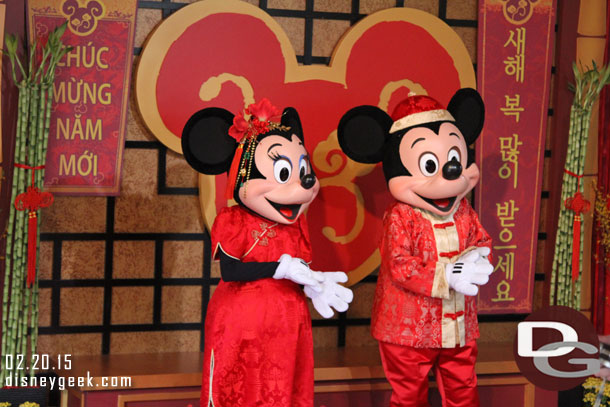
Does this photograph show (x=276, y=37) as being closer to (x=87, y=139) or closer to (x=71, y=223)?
(x=87, y=139)

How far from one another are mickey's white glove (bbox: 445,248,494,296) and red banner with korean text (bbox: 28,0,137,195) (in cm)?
153

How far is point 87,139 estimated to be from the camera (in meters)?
3.47

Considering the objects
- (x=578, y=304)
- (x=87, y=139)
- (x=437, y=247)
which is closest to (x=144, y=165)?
(x=87, y=139)

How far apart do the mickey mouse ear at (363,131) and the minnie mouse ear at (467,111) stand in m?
0.32

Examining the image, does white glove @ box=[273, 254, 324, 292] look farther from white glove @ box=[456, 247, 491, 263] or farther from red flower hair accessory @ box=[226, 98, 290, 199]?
white glove @ box=[456, 247, 491, 263]

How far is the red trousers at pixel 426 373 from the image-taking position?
123 inches

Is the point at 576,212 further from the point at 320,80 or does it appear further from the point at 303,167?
the point at 303,167

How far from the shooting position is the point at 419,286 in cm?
302

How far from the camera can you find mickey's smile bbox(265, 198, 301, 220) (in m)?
2.95

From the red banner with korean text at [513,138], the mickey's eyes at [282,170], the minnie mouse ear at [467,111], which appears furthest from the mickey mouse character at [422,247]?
the red banner with korean text at [513,138]
